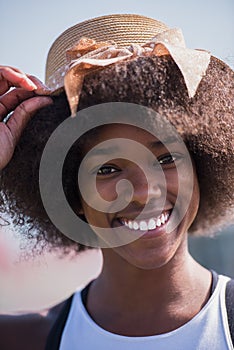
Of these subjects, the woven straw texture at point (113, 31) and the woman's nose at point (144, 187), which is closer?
the woman's nose at point (144, 187)

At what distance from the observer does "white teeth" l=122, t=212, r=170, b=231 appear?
6.08 feet

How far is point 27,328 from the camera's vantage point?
2.15 m

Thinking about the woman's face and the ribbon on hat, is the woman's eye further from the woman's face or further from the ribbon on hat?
the ribbon on hat

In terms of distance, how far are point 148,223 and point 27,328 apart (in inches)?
27.8

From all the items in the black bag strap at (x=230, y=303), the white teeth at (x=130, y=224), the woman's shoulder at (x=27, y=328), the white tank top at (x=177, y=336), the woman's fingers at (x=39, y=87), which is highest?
the woman's fingers at (x=39, y=87)

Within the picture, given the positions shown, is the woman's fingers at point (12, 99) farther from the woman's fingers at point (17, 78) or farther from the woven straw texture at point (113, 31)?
the woven straw texture at point (113, 31)

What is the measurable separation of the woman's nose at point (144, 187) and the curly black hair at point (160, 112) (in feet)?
0.60

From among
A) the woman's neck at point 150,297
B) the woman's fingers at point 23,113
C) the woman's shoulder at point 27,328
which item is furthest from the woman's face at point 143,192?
the woman's shoulder at point 27,328

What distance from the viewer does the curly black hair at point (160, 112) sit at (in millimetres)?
1768

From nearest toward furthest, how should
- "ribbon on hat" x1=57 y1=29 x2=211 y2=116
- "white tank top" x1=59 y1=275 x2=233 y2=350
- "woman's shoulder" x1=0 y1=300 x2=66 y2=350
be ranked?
"ribbon on hat" x1=57 y1=29 x2=211 y2=116
"white tank top" x1=59 y1=275 x2=233 y2=350
"woman's shoulder" x1=0 y1=300 x2=66 y2=350

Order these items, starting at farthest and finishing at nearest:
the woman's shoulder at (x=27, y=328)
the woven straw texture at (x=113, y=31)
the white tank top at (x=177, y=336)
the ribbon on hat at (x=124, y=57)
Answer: the woman's shoulder at (x=27, y=328), the woven straw texture at (x=113, y=31), the white tank top at (x=177, y=336), the ribbon on hat at (x=124, y=57)

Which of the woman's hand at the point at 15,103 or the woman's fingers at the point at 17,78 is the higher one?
the woman's fingers at the point at 17,78

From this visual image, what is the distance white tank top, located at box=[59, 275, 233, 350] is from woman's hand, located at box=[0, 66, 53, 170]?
2.19 feet

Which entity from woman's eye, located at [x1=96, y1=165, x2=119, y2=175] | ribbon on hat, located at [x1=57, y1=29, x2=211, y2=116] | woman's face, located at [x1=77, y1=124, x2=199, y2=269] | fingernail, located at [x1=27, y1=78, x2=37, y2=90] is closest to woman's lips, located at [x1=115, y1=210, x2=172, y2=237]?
woman's face, located at [x1=77, y1=124, x2=199, y2=269]
